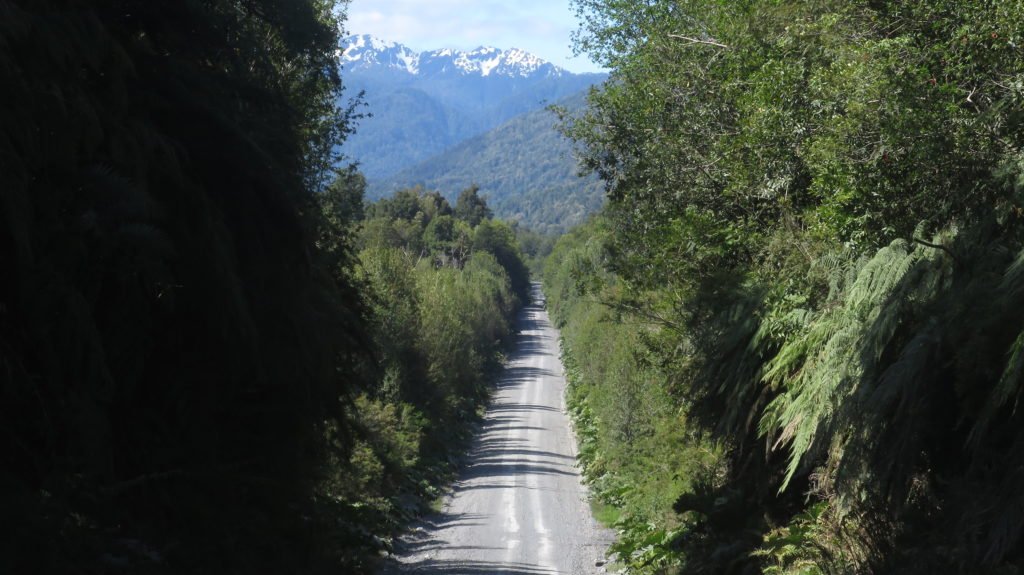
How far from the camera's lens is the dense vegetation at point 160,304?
6.56 metres

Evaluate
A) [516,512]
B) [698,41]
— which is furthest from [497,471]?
[698,41]

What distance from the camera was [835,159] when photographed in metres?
10.0

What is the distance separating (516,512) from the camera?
28.2 meters

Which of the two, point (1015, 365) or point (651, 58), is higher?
point (651, 58)

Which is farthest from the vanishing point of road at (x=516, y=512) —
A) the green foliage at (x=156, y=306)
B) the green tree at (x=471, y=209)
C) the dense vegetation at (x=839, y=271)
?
the green tree at (x=471, y=209)

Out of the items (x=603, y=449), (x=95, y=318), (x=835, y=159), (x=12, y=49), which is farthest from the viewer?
(x=603, y=449)

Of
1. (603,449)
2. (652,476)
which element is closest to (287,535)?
(652,476)

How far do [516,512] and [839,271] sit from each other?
19217 millimetres

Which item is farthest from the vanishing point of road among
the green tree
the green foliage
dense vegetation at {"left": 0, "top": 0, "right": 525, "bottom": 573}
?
the green tree

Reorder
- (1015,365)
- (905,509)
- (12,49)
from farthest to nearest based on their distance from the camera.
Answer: (905,509) < (12,49) < (1015,365)

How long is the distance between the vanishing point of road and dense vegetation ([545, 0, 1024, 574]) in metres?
3.26

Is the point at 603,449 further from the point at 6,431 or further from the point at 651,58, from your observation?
the point at 6,431

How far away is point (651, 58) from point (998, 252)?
996 centimetres

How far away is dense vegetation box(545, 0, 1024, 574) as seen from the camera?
7.31 meters
